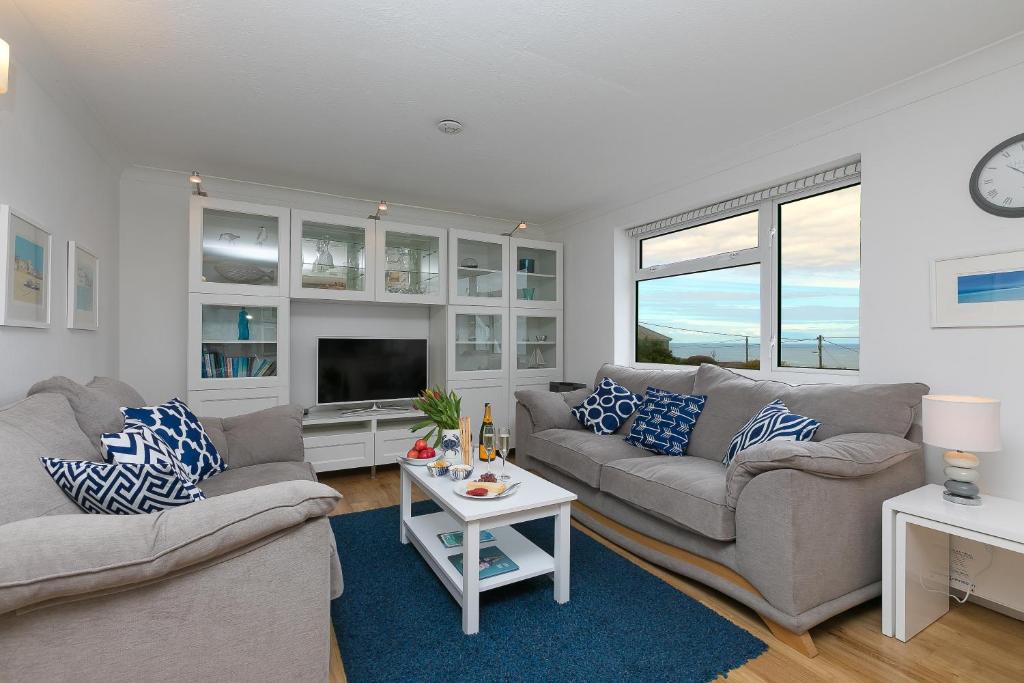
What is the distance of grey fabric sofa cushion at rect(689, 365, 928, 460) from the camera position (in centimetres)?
222

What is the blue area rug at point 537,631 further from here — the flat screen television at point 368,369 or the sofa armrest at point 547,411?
the flat screen television at point 368,369

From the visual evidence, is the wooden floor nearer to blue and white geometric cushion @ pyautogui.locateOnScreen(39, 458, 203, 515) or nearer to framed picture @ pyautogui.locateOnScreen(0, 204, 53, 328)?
blue and white geometric cushion @ pyautogui.locateOnScreen(39, 458, 203, 515)

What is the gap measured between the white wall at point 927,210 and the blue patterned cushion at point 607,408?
44.1 inches

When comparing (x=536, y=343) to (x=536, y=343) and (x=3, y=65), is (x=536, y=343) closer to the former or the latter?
(x=536, y=343)

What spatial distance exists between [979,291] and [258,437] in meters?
3.56

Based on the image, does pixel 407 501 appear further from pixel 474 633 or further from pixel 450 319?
pixel 450 319

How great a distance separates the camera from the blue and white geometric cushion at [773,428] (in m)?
2.26

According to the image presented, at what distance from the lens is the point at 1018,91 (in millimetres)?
2104

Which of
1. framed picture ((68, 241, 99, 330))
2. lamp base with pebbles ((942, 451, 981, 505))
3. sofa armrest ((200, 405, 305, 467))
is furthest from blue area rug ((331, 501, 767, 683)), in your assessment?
framed picture ((68, 241, 99, 330))

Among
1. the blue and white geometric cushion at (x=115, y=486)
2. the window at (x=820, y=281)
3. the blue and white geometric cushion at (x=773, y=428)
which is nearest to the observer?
the blue and white geometric cushion at (x=115, y=486)

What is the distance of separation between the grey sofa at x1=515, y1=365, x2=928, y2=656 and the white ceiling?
153 cm

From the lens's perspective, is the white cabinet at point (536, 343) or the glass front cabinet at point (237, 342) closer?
the glass front cabinet at point (237, 342)

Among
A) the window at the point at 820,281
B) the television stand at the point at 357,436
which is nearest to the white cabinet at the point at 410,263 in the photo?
the television stand at the point at 357,436

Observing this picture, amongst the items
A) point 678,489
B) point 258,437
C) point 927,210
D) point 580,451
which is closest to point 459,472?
point 580,451
